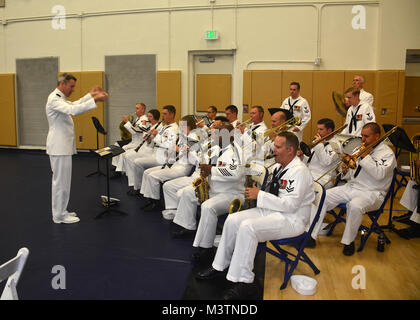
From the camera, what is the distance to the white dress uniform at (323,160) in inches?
215

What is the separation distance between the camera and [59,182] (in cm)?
549

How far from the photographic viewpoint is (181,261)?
4277 mm

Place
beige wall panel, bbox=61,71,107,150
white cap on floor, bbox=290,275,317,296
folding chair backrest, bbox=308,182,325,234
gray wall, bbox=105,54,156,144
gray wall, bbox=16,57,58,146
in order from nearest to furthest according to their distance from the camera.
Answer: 1. white cap on floor, bbox=290,275,317,296
2. folding chair backrest, bbox=308,182,325,234
3. gray wall, bbox=105,54,156,144
4. beige wall panel, bbox=61,71,107,150
5. gray wall, bbox=16,57,58,146

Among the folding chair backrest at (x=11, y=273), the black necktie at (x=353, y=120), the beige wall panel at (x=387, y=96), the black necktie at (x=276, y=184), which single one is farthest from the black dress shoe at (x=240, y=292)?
the beige wall panel at (x=387, y=96)

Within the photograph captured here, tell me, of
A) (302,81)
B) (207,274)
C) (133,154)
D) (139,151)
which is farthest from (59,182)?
(302,81)

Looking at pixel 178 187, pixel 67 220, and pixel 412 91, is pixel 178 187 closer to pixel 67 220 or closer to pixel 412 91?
pixel 67 220

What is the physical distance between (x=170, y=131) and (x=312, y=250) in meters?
3.16

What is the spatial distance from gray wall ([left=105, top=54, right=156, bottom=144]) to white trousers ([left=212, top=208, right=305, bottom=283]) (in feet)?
26.0

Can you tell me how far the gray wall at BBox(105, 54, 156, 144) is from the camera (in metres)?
10.9

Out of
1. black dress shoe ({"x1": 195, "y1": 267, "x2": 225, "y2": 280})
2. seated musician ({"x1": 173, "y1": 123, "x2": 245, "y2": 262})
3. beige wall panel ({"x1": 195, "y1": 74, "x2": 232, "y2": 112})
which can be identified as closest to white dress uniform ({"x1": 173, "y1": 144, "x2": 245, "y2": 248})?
seated musician ({"x1": 173, "y1": 123, "x2": 245, "y2": 262})

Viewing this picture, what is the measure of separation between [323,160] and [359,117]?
1.70m

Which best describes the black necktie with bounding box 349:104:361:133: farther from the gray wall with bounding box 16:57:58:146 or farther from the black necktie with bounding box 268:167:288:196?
the gray wall with bounding box 16:57:58:146
